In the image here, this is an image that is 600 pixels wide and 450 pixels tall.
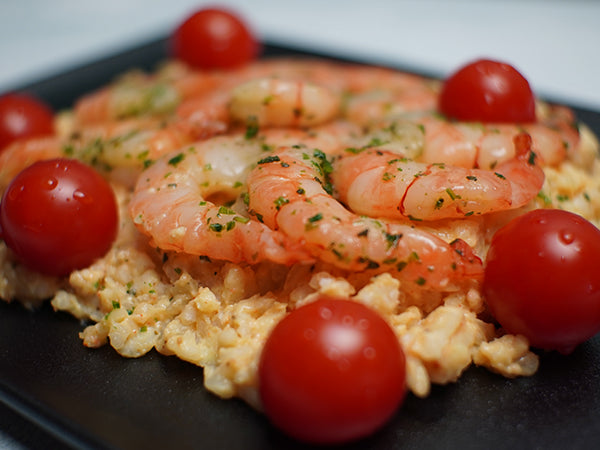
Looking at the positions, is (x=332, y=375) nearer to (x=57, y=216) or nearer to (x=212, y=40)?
(x=57, y=216)

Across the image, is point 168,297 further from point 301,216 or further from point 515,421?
point 515,421

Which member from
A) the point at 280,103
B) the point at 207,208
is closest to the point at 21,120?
the point at 280,103

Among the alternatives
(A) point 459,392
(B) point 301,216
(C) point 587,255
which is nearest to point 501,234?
(C) point 587,255

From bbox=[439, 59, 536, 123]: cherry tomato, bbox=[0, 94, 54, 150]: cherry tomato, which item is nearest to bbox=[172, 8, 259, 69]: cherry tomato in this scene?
bbox=[0, 94, 54, 150]: cherry tomato

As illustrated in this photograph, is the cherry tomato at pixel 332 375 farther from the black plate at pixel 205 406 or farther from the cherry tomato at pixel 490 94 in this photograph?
the cherry tomato at pixel 490 94

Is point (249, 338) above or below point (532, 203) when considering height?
below

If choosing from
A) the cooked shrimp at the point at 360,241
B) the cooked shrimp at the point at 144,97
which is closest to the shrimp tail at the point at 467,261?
the cooked shrimp at the point at 360,241

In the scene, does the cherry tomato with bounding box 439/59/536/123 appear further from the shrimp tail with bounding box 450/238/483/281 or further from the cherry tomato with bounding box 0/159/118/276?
the cherry tomato with bounding box 0/159/118/276
